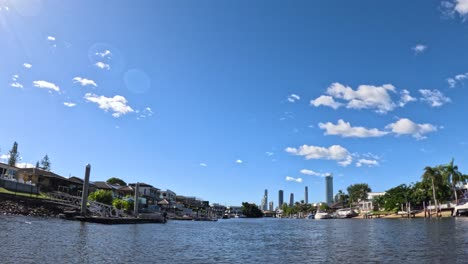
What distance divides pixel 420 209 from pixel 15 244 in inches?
6815

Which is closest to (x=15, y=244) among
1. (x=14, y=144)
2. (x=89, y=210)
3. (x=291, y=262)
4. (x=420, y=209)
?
(x=291, y=262)

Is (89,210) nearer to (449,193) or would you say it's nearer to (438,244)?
(438,244)

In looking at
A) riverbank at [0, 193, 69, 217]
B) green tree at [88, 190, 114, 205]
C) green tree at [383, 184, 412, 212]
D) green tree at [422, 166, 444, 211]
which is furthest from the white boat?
riverbank at [0, 193, 69, 217]

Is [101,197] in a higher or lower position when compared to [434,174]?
lower

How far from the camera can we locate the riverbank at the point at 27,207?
78812mm

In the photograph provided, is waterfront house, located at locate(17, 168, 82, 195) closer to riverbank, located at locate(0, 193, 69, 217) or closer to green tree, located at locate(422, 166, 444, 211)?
riverbank, located at locate(0, 193, 69, 217)

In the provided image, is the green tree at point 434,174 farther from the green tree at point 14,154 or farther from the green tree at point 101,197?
the green tree at point 14,154

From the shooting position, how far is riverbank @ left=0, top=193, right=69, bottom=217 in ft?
259

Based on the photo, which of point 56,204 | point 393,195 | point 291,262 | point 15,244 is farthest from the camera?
point 393,195

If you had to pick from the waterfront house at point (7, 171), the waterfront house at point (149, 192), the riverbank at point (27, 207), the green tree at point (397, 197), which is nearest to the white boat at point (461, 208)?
the green tree at point (397, 197)

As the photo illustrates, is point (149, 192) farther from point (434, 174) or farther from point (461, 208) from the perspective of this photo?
point (461, 208)

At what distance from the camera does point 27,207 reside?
83562 millimetres

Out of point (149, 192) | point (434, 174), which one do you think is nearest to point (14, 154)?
point (149, 192)

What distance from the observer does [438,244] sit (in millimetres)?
42438
